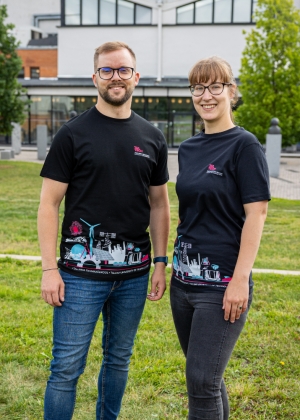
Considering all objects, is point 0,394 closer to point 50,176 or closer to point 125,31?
point 50,176

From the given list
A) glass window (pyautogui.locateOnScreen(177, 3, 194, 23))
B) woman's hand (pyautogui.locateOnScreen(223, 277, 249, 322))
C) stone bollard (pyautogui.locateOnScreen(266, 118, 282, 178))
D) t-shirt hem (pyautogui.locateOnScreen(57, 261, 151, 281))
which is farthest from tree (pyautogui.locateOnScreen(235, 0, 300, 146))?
woman's hand (pyautogui.locateOnScreen(223, 277, 249, 322))

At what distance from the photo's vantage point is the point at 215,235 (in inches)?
106

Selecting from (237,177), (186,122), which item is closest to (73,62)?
(186,122)

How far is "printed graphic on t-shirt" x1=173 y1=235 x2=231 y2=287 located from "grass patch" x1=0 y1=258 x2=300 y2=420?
1.32 meters

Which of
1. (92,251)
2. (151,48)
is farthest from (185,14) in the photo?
(92,251)

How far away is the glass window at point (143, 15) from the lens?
3666 cm

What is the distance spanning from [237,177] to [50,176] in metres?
0.96

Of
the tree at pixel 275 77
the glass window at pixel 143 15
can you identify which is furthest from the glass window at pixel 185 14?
the tree at pixel 275 77

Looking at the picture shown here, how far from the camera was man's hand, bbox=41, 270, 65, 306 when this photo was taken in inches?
111

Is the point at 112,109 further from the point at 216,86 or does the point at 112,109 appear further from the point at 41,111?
the point at 41,111

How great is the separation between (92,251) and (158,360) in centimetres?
181

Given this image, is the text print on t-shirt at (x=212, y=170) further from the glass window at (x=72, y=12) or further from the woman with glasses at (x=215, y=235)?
the glass window at (x=72, y=12)

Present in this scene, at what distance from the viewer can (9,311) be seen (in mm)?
5438

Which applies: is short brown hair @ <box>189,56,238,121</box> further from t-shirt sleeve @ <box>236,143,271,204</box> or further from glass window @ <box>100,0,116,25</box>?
glass window @ <box>100,0,116,25</box>
